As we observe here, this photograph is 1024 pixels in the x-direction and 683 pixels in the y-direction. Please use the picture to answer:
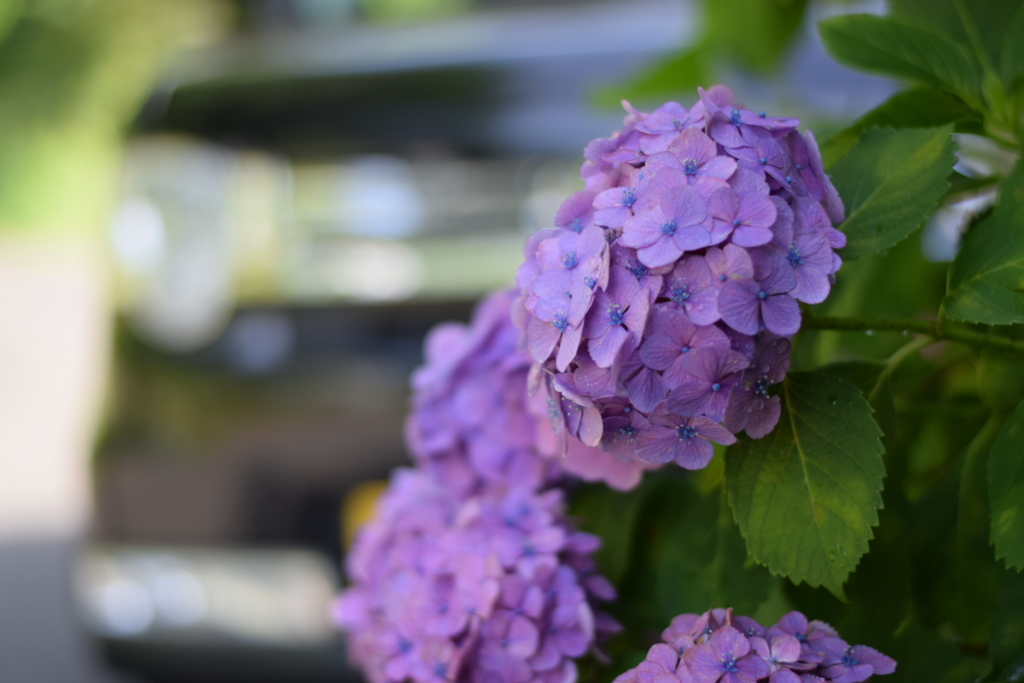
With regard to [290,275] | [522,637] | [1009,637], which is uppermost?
[290,275]

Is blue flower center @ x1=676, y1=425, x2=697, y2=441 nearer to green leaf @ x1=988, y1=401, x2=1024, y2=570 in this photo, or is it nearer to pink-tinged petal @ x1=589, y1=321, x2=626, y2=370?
pink-tinged petal @ x1=589, y1=321, x2=626, y2=370

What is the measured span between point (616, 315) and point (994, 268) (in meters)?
0.20

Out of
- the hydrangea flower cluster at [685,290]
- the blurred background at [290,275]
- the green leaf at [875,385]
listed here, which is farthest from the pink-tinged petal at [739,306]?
the blurred background at [290,275]

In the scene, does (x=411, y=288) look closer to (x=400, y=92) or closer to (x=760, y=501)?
(x=400, y=92)

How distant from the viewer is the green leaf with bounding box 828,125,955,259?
0.53m

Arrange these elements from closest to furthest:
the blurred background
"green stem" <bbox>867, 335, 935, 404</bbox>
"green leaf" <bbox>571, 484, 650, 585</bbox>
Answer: "green stem" <bbox>867, 335, 935, 404</bbox> < "green leaf" <bbox>571, 484, 650, 585</bbox> < the blurred background

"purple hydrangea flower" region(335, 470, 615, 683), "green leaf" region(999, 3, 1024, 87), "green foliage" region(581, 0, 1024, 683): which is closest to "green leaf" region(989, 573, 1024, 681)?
"green foliage" region(581, 0, 1024, 683)

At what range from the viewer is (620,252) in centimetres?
50

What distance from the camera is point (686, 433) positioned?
49cm

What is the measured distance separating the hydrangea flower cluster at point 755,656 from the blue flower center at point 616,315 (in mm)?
160

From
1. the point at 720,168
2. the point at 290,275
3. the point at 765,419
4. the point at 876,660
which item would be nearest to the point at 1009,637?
the point at 876,660

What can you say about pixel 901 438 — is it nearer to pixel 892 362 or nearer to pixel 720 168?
pixel 892 362

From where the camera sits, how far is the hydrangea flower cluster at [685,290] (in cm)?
47

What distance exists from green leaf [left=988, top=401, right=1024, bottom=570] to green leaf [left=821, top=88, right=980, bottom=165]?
0.62 ft
